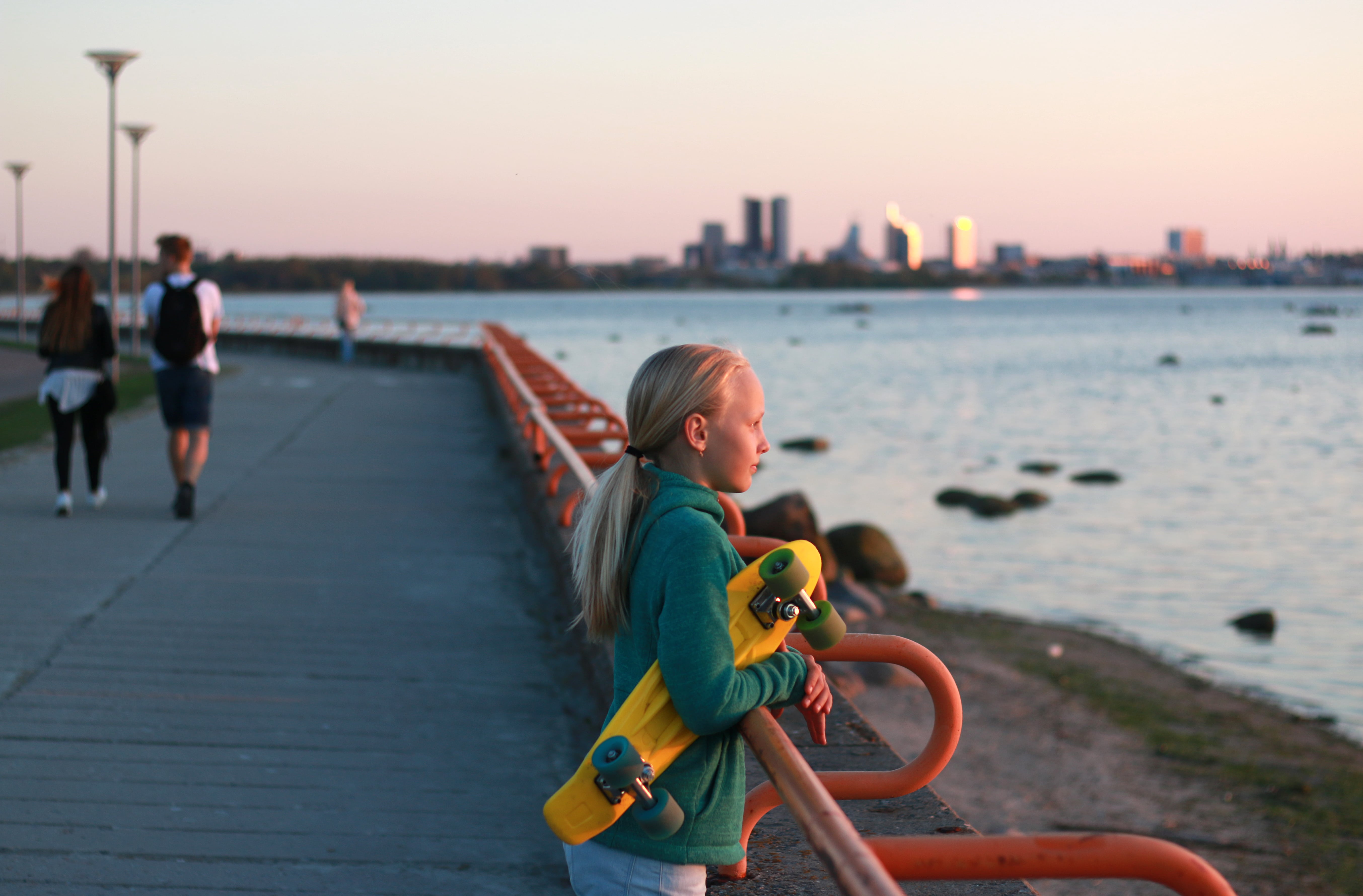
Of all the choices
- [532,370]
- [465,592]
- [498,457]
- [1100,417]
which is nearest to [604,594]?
[465,592]

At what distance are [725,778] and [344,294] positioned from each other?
28.3m

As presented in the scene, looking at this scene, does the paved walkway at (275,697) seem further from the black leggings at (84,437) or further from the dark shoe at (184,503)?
the black leggings at (84,437)

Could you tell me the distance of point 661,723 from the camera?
210 centimetres

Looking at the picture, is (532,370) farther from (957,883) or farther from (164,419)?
(957,883)

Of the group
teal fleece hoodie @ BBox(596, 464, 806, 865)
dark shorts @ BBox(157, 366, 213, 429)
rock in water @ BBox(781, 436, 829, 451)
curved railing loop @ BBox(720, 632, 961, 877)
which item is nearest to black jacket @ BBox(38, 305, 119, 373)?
dark shorts @ BBox(157, 366, 213, 429)

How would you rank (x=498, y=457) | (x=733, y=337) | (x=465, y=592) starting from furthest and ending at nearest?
(x=733, y=337) < (x=498, y=457) < (x=465, y=592)

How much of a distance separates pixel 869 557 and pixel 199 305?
373 inches

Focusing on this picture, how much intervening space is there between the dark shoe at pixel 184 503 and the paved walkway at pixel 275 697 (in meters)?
0.19

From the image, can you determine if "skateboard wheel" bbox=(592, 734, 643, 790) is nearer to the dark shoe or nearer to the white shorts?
the white shorts

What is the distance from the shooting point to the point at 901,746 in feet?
30.5

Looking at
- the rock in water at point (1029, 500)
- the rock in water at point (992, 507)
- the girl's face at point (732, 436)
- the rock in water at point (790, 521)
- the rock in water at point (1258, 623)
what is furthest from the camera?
the rock in water at point (1029, 500)

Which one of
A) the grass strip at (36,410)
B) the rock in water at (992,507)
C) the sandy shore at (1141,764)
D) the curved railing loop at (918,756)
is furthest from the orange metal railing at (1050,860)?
the rock in water at (992,507)

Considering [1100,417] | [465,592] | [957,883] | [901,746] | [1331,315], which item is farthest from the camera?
[1331,315]

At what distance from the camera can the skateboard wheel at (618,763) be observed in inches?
78.0
